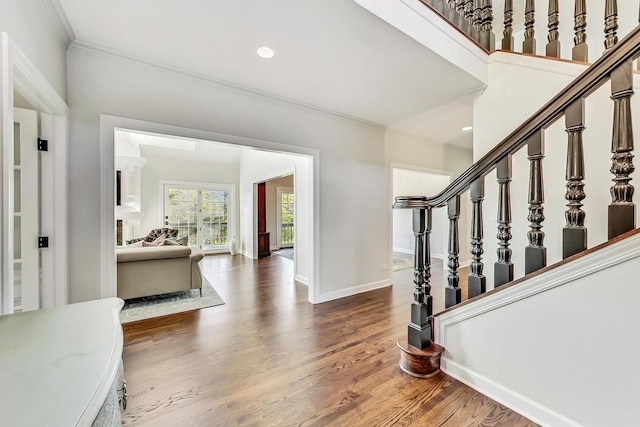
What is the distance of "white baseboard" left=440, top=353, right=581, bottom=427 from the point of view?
1385 mm

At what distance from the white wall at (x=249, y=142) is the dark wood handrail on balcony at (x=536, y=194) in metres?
1.70

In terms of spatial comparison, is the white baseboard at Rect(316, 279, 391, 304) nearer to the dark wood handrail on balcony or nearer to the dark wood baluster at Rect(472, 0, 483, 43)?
the dark wood handrail on balcony

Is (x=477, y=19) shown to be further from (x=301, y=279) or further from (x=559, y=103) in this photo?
(x=301, y=279)

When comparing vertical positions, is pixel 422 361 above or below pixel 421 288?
below

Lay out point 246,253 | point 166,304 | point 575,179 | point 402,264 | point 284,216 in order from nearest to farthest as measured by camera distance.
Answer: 1. point 575,179
2. point 166,304
3. point 402,264
4. point 246,253
5. point 284,216

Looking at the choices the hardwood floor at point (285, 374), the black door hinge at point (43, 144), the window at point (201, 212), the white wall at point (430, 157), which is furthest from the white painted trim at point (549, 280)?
the window at point (201, 212)

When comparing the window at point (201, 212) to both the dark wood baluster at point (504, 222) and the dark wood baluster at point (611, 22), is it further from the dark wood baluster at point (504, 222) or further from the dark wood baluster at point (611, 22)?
the dark wood baluster at point (611, 22)

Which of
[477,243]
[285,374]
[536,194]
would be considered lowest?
[285,374]

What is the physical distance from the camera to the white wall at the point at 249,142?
216 centimetres

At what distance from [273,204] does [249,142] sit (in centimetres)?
584

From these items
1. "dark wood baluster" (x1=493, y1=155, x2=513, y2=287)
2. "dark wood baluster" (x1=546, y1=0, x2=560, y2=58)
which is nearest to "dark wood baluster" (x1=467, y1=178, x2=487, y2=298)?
"dark wood baluster" (x1=493, y1=155, x2=513, y2=287)

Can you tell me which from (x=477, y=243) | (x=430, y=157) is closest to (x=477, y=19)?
(x=430, y=157)

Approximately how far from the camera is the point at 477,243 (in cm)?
168

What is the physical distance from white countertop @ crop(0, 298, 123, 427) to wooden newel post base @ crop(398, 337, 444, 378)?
1.74m
